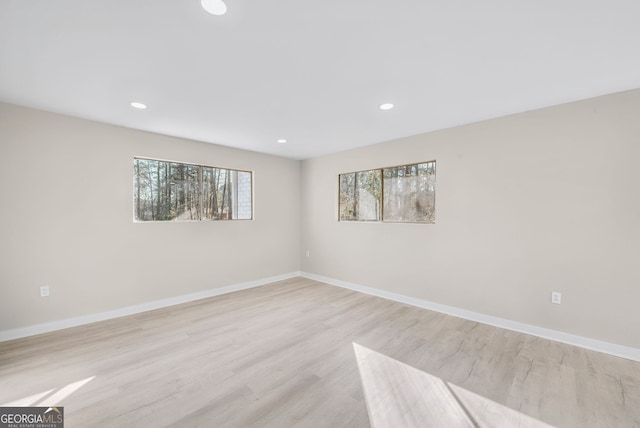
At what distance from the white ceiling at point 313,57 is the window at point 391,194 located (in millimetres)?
985

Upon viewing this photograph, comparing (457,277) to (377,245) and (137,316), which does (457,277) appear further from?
(137,316)

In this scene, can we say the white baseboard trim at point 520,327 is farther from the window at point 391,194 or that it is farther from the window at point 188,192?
the window at point 188,192

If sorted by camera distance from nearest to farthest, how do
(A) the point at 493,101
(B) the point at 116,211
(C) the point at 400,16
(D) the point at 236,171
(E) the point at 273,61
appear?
(C) the point at 400,16, (E) the point at 273,61, (A) the point at 493,101, (B) the point at 116,211, (D) the point at 236,171

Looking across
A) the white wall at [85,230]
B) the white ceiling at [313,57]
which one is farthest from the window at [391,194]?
the white wall at [85,230]

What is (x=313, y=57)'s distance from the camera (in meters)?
1.82

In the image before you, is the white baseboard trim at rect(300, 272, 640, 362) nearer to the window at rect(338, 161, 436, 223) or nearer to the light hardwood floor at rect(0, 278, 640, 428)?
the light hardwood floor at rect(0, 278, 640, 428)

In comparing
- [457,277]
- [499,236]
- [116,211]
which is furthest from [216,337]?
[499,236]

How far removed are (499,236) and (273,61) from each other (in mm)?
3012

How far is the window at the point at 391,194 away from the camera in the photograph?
3.59 meters

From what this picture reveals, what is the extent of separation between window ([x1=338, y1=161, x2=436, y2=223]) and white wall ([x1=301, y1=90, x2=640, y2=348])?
0.15m

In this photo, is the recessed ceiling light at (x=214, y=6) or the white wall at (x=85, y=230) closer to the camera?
the recessed ceiling light at (x=214, y=6)

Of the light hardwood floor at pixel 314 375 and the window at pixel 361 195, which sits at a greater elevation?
the window at pixel 361 195

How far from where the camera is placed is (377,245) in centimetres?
409

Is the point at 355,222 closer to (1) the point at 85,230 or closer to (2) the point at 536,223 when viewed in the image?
(2) the point at 536,223
